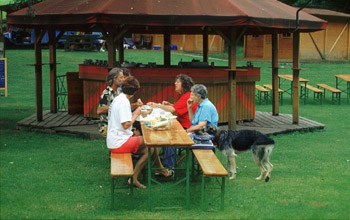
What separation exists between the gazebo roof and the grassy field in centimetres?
259

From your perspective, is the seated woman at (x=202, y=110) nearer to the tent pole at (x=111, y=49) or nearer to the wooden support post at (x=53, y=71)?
the tent pole at (x=111, y=49)

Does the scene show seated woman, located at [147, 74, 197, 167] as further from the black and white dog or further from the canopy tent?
the canopy tent

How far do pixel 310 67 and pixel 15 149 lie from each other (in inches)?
962

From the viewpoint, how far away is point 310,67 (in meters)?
32.7

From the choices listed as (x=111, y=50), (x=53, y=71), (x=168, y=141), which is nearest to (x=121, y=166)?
(x=168, y=141)

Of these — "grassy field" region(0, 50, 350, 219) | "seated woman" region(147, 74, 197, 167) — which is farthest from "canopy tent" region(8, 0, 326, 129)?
"seated woman" region(147, 74, 197, 167)

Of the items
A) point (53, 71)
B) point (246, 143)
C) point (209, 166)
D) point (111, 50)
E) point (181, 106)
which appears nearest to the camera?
point (209, 166)

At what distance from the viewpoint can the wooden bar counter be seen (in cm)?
1323

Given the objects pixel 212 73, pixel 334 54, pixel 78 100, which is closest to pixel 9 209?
pixel 212 73

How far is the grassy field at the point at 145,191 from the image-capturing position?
22.7ft

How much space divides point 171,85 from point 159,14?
7.44 feet

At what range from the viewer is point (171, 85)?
13328 mm

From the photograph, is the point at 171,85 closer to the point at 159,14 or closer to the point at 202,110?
the point at 159,14

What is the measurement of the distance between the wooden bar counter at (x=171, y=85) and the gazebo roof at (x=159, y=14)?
1295 mm
